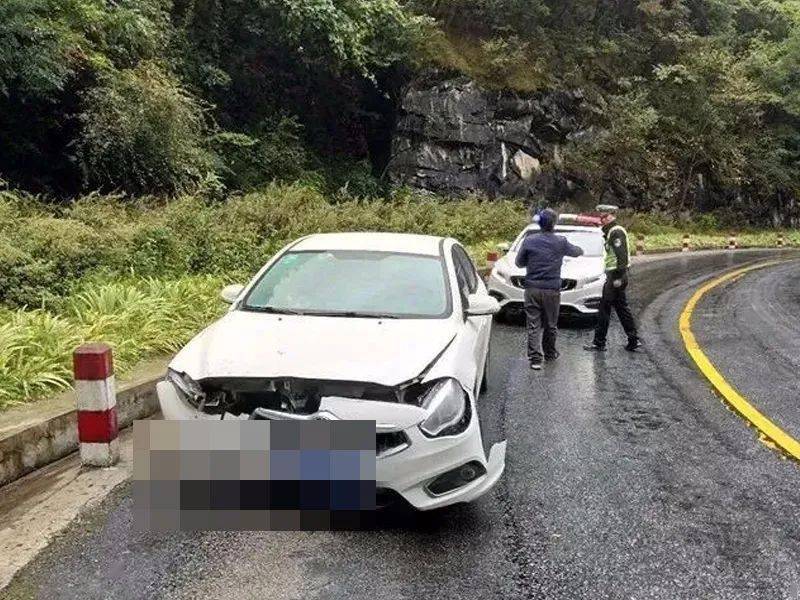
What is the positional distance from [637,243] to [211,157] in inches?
681

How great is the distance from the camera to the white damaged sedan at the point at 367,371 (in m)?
3.72

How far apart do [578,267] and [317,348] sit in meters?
8.03

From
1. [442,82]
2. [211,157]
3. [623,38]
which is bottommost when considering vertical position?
[211,157]

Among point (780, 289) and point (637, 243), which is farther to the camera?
point (637, 243)

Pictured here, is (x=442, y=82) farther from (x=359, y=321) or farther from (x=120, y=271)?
(x=359, y=321)

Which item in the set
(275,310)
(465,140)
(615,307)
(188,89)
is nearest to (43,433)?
(275,310)

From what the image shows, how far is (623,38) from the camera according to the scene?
3547 centimetres

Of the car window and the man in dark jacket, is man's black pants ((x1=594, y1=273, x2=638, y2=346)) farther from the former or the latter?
the car window

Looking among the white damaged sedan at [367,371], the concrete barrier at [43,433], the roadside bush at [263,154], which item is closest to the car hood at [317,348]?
the white damaged sedan at [367,371]

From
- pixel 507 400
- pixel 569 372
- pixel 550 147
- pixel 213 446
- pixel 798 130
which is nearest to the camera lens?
pixel 213 446

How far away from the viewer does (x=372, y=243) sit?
234 inches

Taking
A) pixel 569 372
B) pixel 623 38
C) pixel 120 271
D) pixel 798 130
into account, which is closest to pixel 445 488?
pixel 569 372

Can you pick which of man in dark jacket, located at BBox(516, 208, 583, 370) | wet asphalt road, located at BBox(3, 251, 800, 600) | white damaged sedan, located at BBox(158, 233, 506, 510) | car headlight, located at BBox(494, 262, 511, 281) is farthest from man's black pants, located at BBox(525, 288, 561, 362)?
white damaged sedan, located at BBox(158, 233, 506, 510)

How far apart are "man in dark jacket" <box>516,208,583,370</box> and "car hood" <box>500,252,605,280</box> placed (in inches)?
91.4
